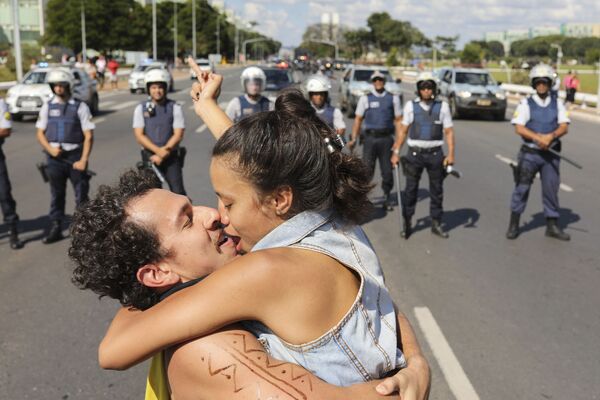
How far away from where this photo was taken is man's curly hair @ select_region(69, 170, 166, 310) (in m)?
1.75

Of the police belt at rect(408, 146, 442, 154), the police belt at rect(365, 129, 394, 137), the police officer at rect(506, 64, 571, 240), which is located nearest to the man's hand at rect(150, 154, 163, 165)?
the police belt at rect(408, 146, 442, 154)

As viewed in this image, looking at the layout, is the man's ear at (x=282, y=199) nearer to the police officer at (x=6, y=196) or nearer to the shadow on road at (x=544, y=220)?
the police officer at (x=6, y=196)

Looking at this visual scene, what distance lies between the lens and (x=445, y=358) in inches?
185

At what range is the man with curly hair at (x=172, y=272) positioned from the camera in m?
1.55

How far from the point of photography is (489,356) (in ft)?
15.6

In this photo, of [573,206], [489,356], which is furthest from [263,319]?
[573,206]

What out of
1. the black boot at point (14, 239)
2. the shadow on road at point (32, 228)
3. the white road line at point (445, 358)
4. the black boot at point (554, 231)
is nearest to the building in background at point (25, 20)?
the shadow on road at point (32, 228)

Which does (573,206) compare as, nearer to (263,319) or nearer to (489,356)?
(489,356)

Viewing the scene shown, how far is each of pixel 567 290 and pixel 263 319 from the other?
5.31 metres

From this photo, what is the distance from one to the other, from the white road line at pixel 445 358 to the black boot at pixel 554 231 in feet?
10.3

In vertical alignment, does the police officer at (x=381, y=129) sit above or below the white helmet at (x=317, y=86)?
below

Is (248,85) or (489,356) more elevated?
(248,85)

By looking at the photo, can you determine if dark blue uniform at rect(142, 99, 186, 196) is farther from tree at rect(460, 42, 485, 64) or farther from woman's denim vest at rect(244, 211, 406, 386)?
tree at rect(460, 42, 485, 64)

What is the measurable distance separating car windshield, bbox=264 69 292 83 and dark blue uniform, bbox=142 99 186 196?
40.4ft
